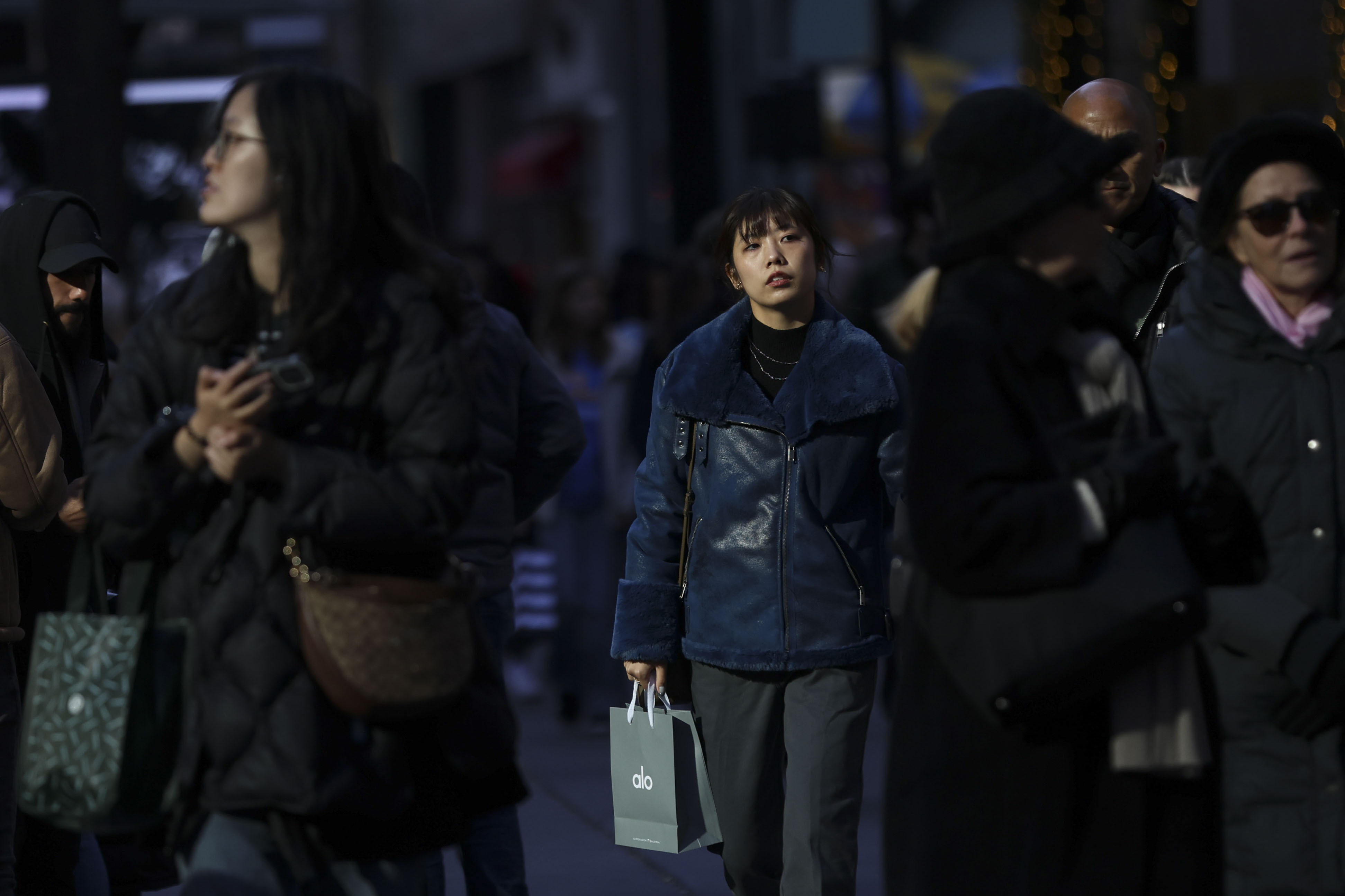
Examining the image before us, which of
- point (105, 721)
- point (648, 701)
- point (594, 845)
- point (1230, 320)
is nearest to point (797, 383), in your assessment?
point (648, 701)

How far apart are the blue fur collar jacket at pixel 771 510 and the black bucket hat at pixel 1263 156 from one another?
4.41 ft

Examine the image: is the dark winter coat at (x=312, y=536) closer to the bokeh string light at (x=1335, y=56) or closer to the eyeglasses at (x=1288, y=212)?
the eyeglasses at (x=1288, y=212)

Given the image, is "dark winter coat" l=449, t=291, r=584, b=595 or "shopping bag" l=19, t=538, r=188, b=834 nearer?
"shopping bag" l=19, t=538, r=188, b=834

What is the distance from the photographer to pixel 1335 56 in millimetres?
11227

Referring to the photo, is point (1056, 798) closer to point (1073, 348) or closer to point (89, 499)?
point (1073, 348)

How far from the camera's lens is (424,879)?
353 centimetres

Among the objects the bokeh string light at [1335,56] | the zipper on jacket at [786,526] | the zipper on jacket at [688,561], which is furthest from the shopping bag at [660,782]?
the bokeh string light at [1335,56]

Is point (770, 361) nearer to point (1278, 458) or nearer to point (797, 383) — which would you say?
point (797, 383)

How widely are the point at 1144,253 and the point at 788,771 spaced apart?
161 centimetres

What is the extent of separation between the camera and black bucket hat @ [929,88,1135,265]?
10.5 ft

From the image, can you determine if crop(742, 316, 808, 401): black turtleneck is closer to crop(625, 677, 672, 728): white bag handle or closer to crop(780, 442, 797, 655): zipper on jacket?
crop(780, 442, 797, 655): zipper on jacket

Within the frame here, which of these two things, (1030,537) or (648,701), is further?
A: (648,701)

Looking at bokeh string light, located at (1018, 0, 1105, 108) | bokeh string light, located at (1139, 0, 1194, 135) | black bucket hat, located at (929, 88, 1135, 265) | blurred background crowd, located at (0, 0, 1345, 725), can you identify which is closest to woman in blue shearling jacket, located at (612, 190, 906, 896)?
blurred background crowd, located at (0, 0, 1345, 725)

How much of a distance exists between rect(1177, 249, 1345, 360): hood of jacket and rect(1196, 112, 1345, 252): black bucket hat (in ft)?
0.27
